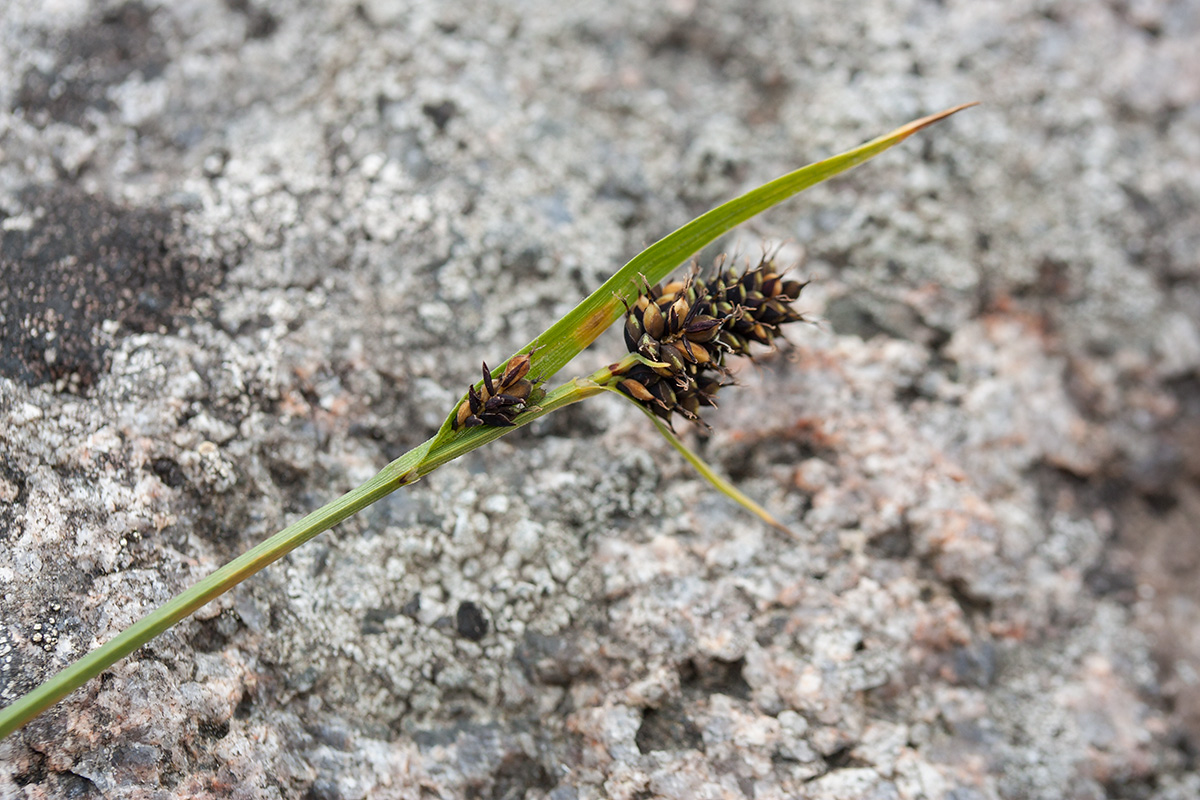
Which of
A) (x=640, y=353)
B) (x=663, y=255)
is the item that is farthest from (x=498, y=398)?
(x=663, y=255)

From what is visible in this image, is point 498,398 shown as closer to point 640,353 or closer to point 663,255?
point 640,353

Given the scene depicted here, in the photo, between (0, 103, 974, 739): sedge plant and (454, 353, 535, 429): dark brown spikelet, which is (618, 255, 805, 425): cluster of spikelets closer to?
(0, 103, 974, 739): sedge plant

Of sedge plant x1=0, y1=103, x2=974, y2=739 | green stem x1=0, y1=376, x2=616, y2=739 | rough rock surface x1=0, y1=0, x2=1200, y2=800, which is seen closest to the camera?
green stem x1=0, y1=376, x2=616, y2=739

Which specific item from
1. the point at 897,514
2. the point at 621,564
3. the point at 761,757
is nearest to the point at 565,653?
the point at 621,564

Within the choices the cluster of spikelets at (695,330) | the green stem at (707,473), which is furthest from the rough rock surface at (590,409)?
the cluster of spikelets at (695,330)

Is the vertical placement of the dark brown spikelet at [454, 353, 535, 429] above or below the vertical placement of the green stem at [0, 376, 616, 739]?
above

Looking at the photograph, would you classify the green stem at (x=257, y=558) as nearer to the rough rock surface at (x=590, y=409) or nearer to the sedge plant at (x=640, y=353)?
the sedge plant at (x=640, y=353)

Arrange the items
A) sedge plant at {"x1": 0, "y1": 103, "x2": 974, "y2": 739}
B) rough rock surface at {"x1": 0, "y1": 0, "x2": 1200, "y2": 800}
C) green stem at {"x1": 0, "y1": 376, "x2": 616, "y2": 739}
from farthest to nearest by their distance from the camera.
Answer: rough rock surface at {"x1": 0, "y1": 0, "x2": 1200, "y2": 800}, sedge plant at {"x1": 0, "y1": 103, "x2": 974, "y2": 739}, green stem at {"x1": 0, "y1": 376, "x2": 616, "y2": 739}

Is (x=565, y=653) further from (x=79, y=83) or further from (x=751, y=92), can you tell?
(x=79, y=83)

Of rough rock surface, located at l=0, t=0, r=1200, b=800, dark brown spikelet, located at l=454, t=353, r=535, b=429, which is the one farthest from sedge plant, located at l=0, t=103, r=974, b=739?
rough rock surface, located at l=0, t=0, r=1200, b=800
